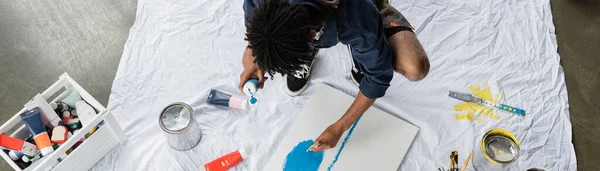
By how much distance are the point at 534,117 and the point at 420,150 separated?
1.32 feet

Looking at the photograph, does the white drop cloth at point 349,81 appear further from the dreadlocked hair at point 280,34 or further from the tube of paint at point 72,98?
the dreadlocked hair at point 280,34

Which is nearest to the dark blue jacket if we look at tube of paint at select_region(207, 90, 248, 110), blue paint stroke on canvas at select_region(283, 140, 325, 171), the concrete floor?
blue paint stroke on canvas at select_region(283, 140, 325, 171)

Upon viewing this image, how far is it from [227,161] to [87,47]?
0.79m

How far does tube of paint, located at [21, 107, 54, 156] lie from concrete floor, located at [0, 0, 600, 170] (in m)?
0.39

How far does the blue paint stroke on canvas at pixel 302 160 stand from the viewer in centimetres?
144

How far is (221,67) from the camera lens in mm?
1659

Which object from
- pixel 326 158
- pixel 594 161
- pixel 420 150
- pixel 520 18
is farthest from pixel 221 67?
pixel 594 161

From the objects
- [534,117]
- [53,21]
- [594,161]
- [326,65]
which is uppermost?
[53,21]

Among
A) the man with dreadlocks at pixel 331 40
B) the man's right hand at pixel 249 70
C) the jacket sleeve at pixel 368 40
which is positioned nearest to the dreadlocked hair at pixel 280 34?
the man with dreadlocks at pixel 331 40

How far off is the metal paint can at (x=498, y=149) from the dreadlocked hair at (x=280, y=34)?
2.34ft

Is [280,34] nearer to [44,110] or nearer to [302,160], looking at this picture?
[302,160]

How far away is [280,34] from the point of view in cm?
93

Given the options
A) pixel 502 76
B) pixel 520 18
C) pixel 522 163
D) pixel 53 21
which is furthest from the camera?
pixel 53 21

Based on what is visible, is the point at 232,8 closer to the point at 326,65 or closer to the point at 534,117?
the point at 326,65
